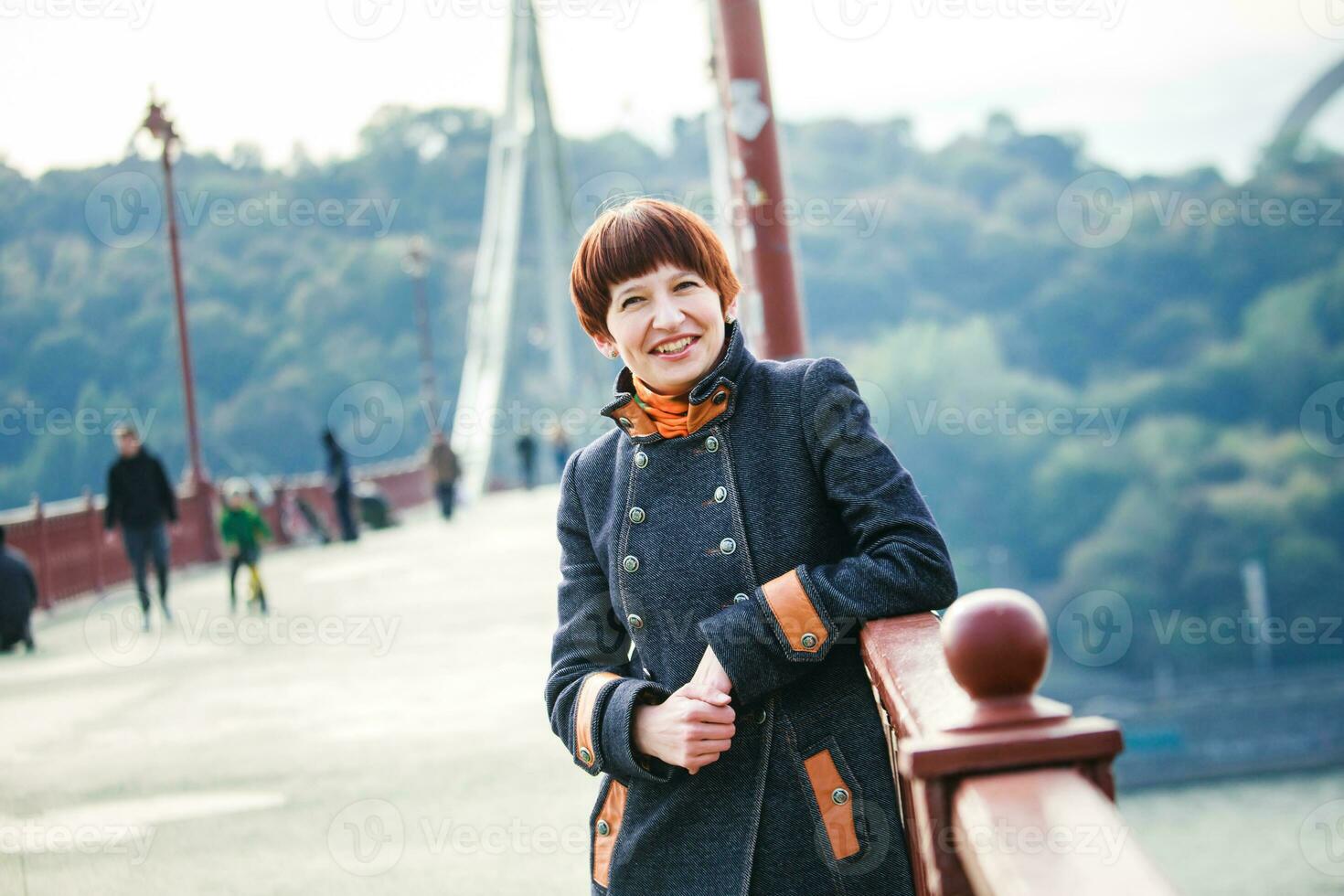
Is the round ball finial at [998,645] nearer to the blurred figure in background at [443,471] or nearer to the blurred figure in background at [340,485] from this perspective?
the blurred figure in background at [340,485]

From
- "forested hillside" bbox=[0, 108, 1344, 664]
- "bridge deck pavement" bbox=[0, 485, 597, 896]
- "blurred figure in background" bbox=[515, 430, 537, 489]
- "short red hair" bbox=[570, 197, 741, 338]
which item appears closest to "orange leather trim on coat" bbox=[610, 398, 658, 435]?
"short red hair" bbox=[570, 197, 741, 338]

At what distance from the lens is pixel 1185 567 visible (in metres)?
68.5

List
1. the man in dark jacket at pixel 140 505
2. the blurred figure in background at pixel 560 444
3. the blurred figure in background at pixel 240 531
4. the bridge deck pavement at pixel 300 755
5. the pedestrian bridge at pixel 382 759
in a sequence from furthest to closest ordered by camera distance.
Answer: the blurred figure in background at pixel 560 444 → the blurred figure in background at pixel 240 531 → the man in dark jacket at pixel 140 505 → the bridge deck pavement at pixel 300 755 → the pedestrian bridge at pixel 382 759

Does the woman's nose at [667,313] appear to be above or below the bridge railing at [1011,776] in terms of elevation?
above

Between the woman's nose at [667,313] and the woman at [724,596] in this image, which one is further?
the woman's nose at [667,313]

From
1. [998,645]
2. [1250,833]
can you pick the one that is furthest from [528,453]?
[1250,833]

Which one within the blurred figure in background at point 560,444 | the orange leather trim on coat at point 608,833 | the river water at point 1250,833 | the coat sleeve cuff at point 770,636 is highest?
the blurred figure in background at point 560,444

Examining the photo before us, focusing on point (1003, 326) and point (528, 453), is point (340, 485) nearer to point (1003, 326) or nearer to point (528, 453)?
point (528, 453)

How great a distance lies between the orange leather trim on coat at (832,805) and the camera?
1.71 m

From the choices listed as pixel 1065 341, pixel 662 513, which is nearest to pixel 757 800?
pixel 662 513

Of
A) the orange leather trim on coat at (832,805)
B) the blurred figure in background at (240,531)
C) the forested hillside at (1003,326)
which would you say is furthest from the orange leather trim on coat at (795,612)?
the forested hillside at (1003,326)

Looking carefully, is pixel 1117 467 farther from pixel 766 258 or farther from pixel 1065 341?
pixel 766 258

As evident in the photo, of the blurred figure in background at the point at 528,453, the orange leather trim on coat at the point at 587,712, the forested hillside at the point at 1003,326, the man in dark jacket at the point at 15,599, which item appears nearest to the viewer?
the orange leather trim on coat at the point at 587,712

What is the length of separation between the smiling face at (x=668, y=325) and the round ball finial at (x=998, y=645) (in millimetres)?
770
